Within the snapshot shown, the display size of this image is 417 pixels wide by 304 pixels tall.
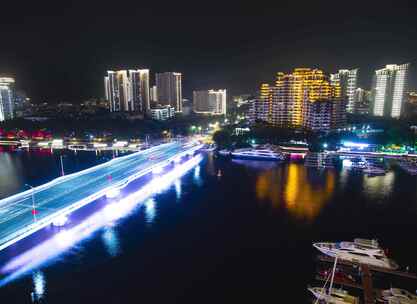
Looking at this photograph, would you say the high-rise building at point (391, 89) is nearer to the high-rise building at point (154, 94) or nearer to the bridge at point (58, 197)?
the bridge at point (58, 197)

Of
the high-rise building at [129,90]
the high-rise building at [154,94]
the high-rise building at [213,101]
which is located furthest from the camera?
the high-rise building at [213,101]

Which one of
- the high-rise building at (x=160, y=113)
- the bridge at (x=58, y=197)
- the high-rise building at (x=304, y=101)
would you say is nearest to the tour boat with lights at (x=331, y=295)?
the bridge at (x=58, y=197)

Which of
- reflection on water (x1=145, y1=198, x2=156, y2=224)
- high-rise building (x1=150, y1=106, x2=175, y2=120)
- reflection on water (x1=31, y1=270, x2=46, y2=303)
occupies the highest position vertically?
high-rise building (x1=150, y1=106, x2=175, y2=120)

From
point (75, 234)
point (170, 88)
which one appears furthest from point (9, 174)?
point (170, 88)

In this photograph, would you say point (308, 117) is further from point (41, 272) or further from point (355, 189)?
point (41, 272)

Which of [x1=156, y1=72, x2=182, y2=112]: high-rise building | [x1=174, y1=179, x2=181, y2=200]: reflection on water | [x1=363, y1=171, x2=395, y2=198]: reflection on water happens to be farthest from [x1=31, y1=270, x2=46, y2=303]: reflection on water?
[x1=156, y1=72, x2=182, y2=112]: high-rise building

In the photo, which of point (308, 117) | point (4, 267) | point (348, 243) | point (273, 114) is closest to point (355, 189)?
point (348, 243)

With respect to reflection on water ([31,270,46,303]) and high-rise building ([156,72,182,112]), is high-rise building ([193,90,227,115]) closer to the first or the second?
high-rise building ([156,72,182,112])

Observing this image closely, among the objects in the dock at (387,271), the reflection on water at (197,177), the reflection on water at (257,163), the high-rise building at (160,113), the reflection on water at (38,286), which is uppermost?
the high-rise building at (160,113)
